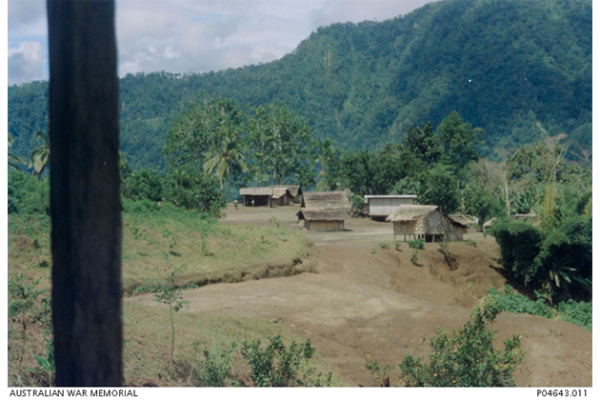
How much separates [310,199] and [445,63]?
37.7 m

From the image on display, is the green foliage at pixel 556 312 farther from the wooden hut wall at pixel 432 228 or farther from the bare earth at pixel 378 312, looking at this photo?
the wooden hut wall at pixel 432 228

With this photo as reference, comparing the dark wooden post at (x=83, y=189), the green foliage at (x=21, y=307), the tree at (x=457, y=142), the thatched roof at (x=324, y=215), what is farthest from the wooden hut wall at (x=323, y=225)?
the dark wooden post at (x=83, y=189)

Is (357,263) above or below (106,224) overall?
below

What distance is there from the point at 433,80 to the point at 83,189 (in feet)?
185

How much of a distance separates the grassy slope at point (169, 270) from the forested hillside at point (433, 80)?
2844 centimetres

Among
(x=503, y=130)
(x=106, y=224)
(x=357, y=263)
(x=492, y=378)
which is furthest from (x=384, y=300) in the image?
(x=503, y=130)

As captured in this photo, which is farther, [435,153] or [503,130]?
[503,130]

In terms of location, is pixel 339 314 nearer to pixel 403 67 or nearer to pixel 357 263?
pixel 357 263

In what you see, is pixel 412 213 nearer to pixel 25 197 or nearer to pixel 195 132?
pixel 25 197

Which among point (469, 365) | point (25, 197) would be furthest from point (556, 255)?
point (25, 197)

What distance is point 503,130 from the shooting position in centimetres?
4947

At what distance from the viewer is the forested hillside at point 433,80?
1897 inches

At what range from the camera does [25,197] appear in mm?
10125

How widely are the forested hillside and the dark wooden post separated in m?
36.8
